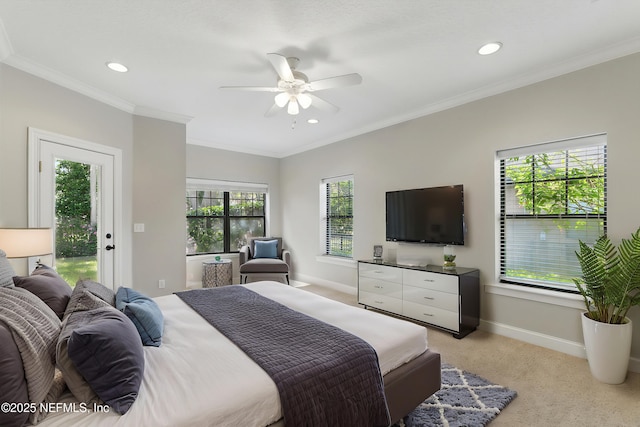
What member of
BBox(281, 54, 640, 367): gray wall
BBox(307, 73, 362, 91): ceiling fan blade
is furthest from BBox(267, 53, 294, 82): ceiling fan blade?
BBox(281, 54, 640, 367): gray wall

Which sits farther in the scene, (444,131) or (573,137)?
(444,131)

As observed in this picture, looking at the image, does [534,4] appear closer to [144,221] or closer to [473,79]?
[473,79]

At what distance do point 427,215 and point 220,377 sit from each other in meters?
3.11

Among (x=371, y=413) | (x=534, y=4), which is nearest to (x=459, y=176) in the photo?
(x=534, y=4)

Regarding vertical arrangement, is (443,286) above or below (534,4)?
below

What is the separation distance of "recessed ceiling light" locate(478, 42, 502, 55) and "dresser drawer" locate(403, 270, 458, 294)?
2.09 metres

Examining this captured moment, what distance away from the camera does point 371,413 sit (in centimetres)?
151

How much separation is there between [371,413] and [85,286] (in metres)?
1.76

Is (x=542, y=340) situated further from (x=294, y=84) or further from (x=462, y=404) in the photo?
(x=294, y=84)

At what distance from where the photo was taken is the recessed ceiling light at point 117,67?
109 inches

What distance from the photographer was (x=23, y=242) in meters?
2.24

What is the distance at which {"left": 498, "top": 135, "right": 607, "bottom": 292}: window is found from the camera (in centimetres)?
277

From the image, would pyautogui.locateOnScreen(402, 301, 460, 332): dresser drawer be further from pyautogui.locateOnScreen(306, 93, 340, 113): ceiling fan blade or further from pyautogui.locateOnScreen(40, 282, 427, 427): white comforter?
pyautogui.locateOnScreen(306, 93, 340, 113): ceiling fan blade

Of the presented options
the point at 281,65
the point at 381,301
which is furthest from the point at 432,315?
the point at 281,65
